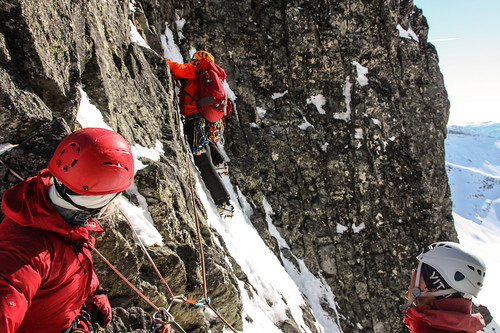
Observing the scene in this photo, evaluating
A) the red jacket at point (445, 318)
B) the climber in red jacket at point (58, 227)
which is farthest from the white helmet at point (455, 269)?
the climber in red jacket at point (58, 227)

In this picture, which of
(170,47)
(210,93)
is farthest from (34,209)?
(170,47)

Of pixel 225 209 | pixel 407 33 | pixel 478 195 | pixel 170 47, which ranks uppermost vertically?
pixel 407 33

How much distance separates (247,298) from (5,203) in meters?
6.08

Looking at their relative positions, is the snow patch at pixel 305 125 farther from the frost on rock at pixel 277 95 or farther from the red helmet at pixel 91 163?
the red helmet at pixel 91 163

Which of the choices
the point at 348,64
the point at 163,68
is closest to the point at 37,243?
the point at 163,68

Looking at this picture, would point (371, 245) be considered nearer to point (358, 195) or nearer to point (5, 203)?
point (358, 195)

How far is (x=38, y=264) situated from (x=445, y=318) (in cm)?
330

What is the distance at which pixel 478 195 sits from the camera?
131 meters

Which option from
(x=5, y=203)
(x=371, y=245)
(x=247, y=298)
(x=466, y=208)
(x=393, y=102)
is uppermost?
(x=5, y=203)

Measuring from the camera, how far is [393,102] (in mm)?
16531

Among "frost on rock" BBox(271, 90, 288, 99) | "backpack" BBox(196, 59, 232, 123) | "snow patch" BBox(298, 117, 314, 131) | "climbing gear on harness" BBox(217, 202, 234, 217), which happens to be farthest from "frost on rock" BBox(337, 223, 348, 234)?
"backpack" BBox(196, 59, 232, 123)

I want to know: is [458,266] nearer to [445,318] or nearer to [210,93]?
[445,318]

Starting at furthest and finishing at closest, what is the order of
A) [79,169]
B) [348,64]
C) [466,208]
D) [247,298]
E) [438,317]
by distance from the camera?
1. [466,208]
2. [348,64]
3. [247,298]
4. [438,317]
5. [79,169]

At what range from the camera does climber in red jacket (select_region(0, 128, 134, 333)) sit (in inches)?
67.2
